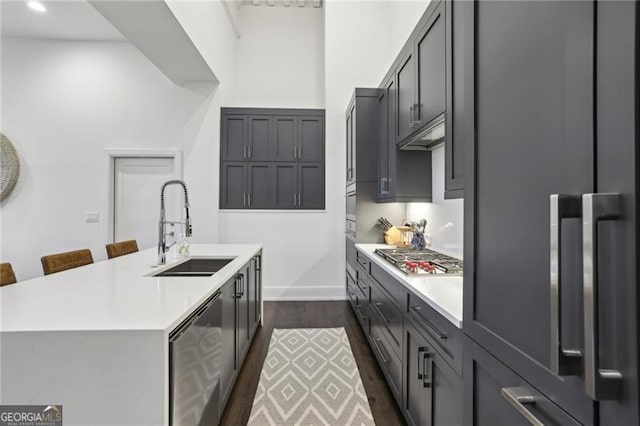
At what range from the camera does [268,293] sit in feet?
14.5

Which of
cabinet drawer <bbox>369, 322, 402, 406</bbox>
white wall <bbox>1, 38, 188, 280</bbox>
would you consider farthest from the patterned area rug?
white wall <bbox>1, 38, 188, 280</bbox>

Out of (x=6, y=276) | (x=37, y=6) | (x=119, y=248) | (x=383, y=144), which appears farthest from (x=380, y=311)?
(x=37, y=6)

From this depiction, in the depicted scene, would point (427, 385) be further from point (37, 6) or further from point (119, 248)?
point (37, 6)

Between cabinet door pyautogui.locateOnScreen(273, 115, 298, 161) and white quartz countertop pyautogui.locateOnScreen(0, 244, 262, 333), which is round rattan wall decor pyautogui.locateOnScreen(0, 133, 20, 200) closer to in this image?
cabinet door pyautogui.locateOnScreen(273, 115, 298, 161)

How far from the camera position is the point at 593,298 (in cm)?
50

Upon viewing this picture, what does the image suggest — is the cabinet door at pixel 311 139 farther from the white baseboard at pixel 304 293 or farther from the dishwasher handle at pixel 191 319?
the dishwasher handle at pixel 191 319

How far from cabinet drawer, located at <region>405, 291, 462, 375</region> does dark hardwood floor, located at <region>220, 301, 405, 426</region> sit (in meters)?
0.77

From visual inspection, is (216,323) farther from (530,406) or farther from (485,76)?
(485,76)

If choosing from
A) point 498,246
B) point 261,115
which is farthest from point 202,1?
point 498,246

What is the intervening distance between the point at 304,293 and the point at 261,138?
233cm

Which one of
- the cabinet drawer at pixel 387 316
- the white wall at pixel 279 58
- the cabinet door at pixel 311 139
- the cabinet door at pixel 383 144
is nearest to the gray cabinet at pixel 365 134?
the cabinet door at pixel 383 144

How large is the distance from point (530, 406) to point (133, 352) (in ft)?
3.67

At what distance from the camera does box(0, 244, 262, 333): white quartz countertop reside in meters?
1.04

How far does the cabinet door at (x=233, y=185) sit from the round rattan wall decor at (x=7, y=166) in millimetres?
2958
